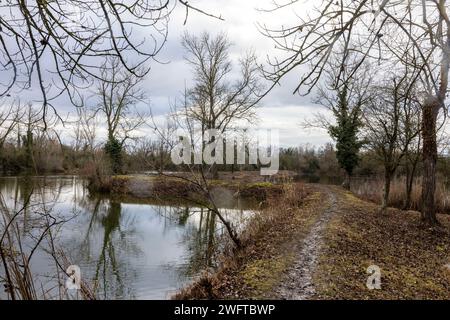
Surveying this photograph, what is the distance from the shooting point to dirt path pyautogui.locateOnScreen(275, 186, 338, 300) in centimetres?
519

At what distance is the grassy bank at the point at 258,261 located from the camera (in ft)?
17.6

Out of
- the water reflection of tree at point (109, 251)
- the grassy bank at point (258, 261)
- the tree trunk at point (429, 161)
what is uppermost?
the tree trunk at point (429, 161)

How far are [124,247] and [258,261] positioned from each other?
468 cm

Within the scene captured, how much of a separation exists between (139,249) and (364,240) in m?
5.62

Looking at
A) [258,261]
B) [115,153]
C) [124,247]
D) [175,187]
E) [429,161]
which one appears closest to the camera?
[258,261]

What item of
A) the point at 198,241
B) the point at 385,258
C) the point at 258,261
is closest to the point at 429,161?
the point at 385,258

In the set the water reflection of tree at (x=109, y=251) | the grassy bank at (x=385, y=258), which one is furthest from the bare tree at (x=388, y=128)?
the water reflection of tree at (x=109, y=251)

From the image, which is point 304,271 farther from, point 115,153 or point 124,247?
point 115,153

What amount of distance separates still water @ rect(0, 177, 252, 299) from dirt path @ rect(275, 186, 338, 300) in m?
1.94

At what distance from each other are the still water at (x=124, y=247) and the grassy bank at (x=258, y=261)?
72 centimetres

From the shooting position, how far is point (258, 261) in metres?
6.81

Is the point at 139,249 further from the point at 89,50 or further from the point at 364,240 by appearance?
the point at 89,50

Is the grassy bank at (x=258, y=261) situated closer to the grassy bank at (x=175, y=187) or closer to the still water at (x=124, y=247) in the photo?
the still water at (x=124, y=247)
